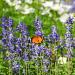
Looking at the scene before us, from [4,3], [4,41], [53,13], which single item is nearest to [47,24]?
[53,13]

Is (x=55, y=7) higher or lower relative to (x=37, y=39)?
Result: higher

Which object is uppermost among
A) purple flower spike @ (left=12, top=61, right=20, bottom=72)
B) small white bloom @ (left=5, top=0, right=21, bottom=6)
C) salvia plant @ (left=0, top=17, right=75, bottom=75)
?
small white bloom @ (left=5, top=0, right=21, bottom=6)

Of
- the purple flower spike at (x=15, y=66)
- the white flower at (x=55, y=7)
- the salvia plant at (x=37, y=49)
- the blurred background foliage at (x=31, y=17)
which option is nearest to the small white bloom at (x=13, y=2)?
the blurred background foliage at (x=31, y=17)

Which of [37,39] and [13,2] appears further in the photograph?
[13,2]

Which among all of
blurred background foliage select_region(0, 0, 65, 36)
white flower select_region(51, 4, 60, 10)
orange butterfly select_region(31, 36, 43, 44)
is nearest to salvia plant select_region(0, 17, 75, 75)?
orange butterfly select_region(31, 36, 43, 44)

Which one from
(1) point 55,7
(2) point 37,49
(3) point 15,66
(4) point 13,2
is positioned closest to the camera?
(2) point 37,49

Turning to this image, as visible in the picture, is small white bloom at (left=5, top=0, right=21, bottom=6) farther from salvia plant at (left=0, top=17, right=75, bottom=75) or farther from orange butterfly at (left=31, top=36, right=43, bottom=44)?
orange butterfly at (left=31, top=36, right=43, bottom=44)

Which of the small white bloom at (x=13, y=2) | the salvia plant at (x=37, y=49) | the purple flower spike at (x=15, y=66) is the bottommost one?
the purple flower spike at (x=15, y=66)

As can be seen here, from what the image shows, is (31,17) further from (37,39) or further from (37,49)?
(37,49)

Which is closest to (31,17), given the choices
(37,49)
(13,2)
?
(13,2)

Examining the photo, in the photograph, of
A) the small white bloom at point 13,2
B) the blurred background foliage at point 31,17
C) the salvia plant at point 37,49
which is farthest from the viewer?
the small white bloom at point 13,2

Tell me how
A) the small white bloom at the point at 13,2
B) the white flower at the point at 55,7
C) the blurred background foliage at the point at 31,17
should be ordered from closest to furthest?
the blurred background foliage at the point at 31,17 < the white flower at the point at 55,7 < the small white bloom at the point at 13,2

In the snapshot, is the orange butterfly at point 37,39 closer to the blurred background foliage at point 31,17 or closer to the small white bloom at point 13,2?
the blurred background foliage at point 31,17

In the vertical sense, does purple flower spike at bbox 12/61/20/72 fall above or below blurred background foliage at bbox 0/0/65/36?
below
